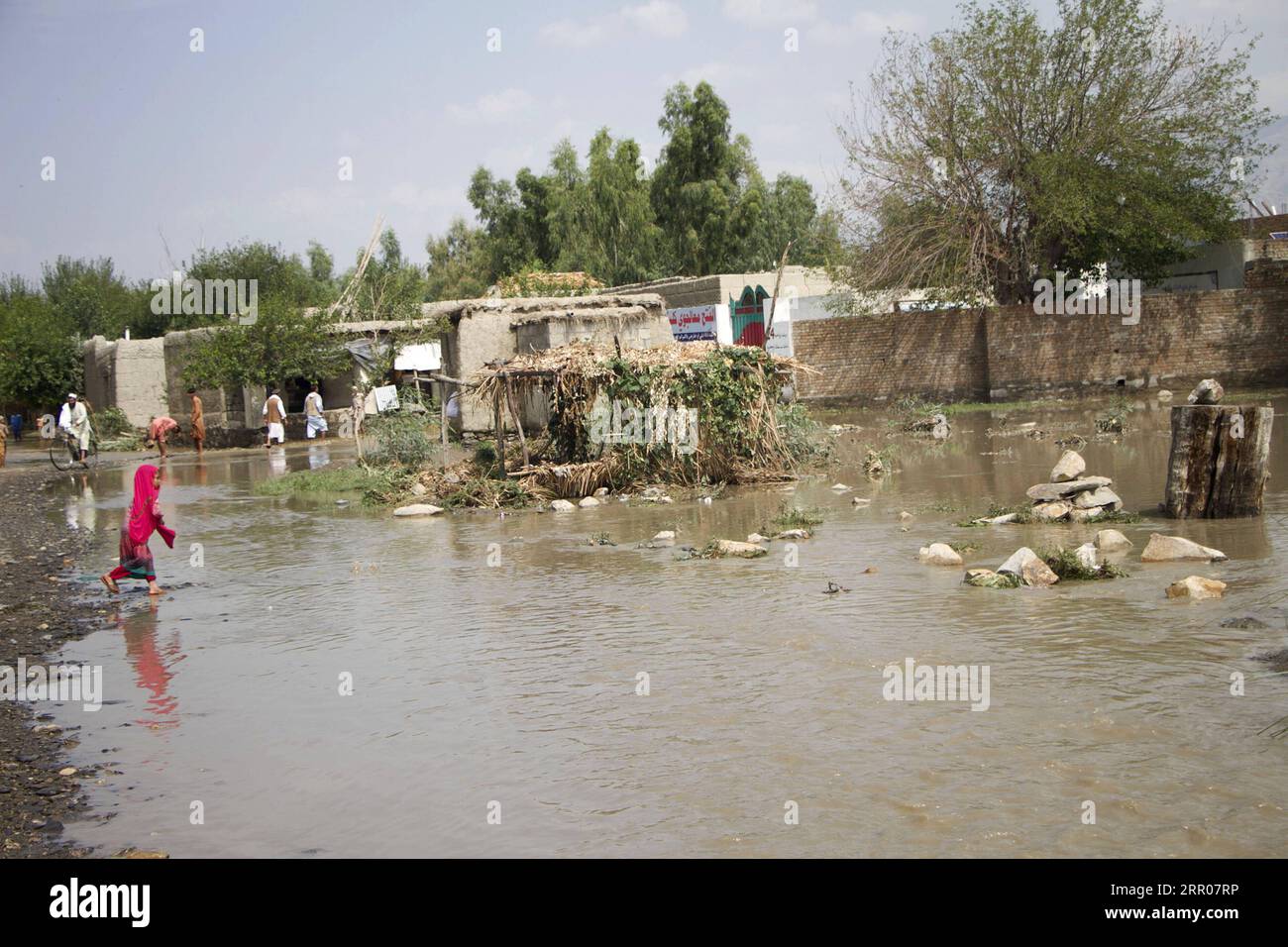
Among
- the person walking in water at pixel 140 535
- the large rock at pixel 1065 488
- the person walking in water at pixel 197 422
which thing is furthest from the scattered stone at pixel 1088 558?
the person walking in water at pixel 197 422

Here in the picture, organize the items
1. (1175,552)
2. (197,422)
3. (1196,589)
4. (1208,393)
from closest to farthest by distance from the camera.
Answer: (1196,589), (1175,552), (1208,393), (197,422)

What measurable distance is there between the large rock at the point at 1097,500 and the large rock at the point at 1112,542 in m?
1.39

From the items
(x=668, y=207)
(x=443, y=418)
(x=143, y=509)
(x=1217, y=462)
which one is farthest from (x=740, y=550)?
(x=668, y=207)

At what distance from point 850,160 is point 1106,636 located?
22.2 m

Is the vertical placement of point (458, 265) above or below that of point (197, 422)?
above

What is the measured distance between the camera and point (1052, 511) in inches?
433

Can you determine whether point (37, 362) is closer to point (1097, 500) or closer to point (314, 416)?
point (314, 416)

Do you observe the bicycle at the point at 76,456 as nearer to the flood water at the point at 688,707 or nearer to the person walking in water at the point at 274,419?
the person walking in water at the point at 274,419

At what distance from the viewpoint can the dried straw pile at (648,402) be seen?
1491 centimetres

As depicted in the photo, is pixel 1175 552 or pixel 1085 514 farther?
pixel 1085 514

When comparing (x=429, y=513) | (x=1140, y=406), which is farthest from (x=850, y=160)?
(x=429, y=513)

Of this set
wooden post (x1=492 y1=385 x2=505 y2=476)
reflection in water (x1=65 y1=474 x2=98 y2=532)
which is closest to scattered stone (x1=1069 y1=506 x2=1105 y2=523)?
wooden post (x1=492 y1=385 x2=505 y2=476)

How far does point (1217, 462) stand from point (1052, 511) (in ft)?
5.01
